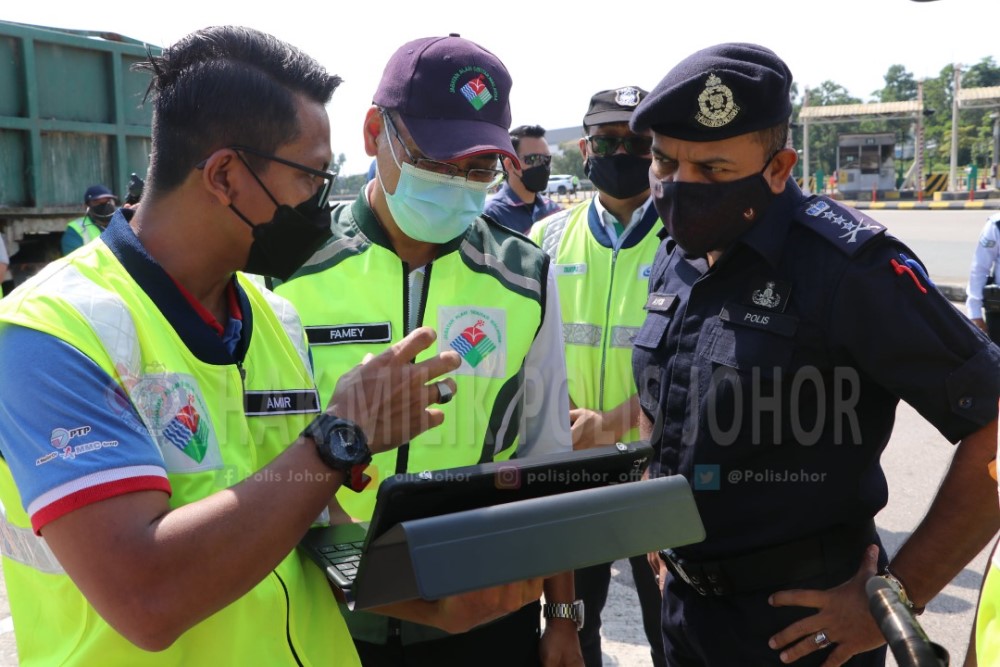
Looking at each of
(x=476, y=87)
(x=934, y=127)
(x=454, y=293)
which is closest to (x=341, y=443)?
(x=454, y=293)

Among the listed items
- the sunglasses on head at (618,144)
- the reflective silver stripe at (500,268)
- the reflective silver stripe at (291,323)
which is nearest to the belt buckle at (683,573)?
the reflective silver stripe at (500,268)

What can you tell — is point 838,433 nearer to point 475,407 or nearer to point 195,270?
point 475,407

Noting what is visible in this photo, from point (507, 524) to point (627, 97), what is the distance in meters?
2.63

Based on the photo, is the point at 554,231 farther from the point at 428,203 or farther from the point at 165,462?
the point at 165,462

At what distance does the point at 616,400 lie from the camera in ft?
10.9

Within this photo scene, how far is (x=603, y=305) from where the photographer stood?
3.39m

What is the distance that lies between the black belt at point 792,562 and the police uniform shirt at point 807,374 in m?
0.03

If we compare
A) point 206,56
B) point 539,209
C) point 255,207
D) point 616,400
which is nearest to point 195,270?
point 255,207

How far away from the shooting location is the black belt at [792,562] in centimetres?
193

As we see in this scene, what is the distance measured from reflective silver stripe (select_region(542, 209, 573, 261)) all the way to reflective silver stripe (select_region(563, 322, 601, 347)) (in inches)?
13.3

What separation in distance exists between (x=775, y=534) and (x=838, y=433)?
0.88 feet

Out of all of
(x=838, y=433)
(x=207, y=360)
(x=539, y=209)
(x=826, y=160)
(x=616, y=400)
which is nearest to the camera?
(x=207, y=360)

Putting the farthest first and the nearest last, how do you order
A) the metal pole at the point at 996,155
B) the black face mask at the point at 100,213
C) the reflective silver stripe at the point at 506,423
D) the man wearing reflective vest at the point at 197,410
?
1. the metal pole at the point at 996,155
2. the black face mask at the point at 100,213
3. the reflective silver stripe at the point at 506,423
4. the man wearing reflective vest at the point at 197,410

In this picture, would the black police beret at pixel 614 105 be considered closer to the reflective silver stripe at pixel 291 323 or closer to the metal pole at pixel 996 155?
the reflective silver stripe at pixel 291 323
